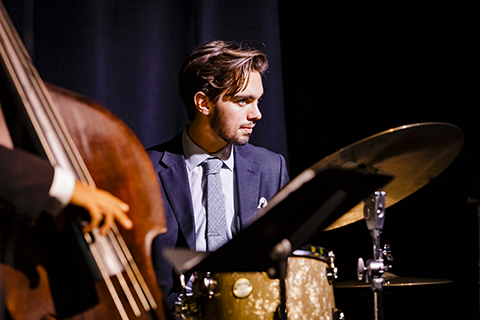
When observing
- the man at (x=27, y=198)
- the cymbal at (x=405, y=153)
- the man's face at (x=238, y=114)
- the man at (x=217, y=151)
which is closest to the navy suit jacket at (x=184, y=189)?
the man at (x=217, y=151)

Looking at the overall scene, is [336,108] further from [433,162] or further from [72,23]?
[72,23]

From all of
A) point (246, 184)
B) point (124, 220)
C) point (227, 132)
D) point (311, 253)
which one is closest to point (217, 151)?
point (227, 132)

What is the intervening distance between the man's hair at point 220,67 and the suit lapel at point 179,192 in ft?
1.24

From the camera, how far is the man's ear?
208 centimetres

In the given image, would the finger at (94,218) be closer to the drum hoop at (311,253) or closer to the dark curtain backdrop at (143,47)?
the drum hoop at (311,253)

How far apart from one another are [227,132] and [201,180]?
Result: 0.80 feet

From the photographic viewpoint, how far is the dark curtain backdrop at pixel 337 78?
205 cm

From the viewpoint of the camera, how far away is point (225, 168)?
199cm

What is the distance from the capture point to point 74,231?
29.1 inches

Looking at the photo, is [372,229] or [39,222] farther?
[372,229]

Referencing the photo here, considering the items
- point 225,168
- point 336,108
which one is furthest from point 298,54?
point 225,168

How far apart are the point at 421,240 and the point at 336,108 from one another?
2.53 ft

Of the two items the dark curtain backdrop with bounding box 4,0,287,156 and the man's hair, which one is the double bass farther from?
the dark curtain backdrop with bounding box 4,0,287,156

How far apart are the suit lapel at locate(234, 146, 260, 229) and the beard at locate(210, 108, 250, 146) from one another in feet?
0.27
